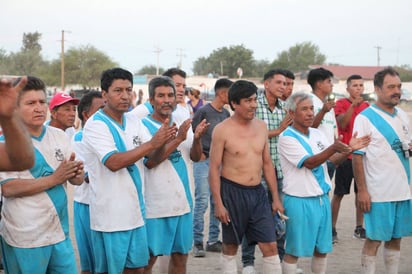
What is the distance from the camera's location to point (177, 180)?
18.6ft

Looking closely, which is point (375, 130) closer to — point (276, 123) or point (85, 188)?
point (276, 123)

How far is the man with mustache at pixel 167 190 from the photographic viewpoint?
18.3 feet

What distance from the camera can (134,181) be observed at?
5.03 m

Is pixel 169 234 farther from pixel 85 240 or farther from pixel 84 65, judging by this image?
pixel 84 65

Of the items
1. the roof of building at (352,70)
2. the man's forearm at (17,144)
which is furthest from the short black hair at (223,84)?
the roof of building at (352,70)

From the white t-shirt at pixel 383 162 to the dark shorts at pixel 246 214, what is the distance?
1.18m

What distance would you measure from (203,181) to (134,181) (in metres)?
2.91

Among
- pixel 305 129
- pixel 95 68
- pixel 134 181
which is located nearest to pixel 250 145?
pixel 305 129

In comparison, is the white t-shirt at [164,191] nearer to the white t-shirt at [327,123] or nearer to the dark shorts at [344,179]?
the white t-shirt at [327,123]

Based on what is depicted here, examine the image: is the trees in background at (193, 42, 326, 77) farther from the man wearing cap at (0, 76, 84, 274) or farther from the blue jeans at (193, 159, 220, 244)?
the man wearing cap at (0, 76, 84, 274)

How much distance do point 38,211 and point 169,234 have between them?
5.41ft

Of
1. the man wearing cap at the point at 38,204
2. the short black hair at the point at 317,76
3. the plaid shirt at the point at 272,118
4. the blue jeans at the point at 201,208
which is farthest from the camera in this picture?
the blue jeans at the point at 201,208

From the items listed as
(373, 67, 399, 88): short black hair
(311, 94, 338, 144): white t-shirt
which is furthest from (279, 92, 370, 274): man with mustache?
(311, 94, 338, 144): white t-shirt

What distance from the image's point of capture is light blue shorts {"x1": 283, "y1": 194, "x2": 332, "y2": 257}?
5.77 metres
